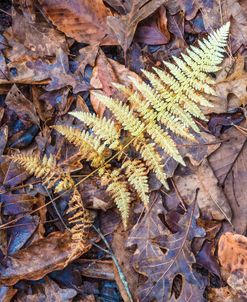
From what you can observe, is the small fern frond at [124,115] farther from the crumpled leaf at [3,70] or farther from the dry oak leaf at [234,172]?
the crumpled leaf at [3,70]

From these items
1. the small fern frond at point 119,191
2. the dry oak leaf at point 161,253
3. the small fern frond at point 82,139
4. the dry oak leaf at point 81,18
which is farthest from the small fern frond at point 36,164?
the dry oak leaf at point 81,18

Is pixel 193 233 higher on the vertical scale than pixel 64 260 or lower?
higher

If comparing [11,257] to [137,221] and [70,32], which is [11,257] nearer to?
[137,221]

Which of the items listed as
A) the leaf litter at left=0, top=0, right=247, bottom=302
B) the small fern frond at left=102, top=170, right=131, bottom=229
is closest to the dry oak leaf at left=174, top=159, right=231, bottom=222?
the leaf litter at left=0, top=0, right=247, bottom=302

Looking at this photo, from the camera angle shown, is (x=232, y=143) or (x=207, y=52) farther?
(x=232, y=143)

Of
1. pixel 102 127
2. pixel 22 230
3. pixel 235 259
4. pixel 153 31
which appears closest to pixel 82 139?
pixel 102 127

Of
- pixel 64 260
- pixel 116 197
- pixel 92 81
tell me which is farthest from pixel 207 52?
pixel 64 260

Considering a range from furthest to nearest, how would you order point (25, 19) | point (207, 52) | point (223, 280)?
point (25, 19) < point (223, 280) < point (207, 52)
